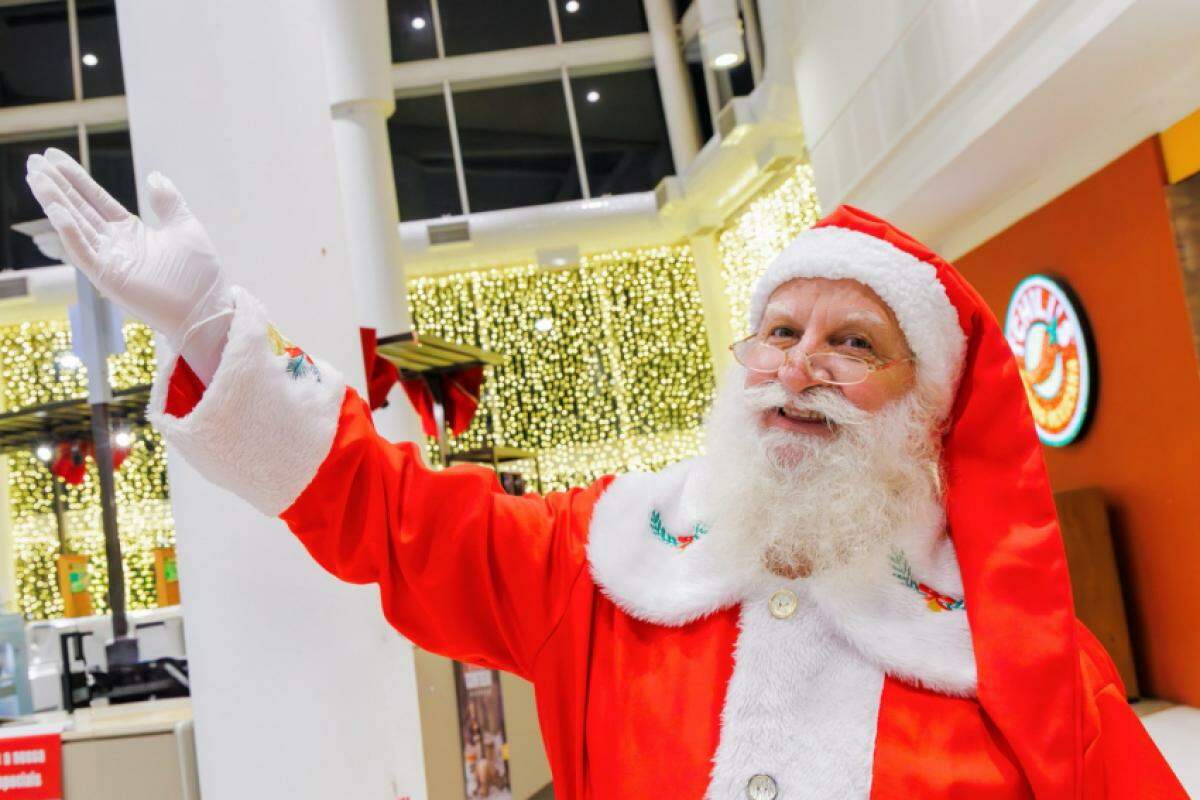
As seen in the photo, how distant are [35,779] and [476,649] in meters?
0.96

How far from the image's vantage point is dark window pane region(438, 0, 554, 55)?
10391 mm

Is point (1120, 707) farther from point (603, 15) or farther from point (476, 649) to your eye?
point (603, 15)

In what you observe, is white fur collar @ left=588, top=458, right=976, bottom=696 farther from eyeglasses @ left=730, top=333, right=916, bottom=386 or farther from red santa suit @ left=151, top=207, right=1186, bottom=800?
eyeglasses @ left=730, top=333, right=916, bottom=386

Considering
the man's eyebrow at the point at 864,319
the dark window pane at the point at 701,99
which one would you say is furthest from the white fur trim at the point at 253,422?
the dark window pane at the point at 701,99

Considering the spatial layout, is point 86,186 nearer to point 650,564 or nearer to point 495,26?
point 650,564

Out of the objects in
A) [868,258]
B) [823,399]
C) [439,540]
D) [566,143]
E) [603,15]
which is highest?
[603,15]

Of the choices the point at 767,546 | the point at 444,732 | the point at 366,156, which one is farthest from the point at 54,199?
the point at 366,156

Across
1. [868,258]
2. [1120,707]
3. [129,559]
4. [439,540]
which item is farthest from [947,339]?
[129,559]

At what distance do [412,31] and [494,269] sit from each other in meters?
2.43

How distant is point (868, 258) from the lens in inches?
63.6

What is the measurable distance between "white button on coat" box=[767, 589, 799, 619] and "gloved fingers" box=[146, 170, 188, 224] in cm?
91

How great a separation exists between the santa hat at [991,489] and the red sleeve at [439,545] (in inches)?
21.3

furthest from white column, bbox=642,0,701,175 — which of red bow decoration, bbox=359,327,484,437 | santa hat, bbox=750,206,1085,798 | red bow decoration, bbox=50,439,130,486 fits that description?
santa hat, bbox=750,206,1085,798

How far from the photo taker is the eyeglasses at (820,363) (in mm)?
1560
